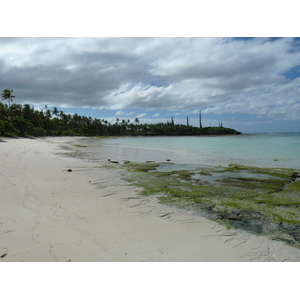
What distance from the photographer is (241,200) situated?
8648mm

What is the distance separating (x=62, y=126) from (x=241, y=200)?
386 feet

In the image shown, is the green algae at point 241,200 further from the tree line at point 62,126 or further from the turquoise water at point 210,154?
the tree line at point 62,126

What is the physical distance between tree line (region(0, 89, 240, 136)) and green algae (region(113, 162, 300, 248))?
49002 millimetres

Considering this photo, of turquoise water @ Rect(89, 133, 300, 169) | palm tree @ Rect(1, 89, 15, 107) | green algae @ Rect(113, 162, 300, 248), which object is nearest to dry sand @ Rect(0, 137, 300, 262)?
green algae @ Rect(113, 162, 300, 248)

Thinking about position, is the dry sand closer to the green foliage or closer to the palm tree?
the green foliage

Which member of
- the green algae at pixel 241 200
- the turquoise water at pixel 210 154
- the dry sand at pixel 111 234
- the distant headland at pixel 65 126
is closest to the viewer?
the dry sand at pixel 111 234

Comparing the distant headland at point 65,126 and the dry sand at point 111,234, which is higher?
the distant headland at point 65,126

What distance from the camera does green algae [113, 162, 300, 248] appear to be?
6211 mm

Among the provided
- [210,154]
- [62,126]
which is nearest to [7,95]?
[62,126]

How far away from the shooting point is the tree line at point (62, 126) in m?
60.9

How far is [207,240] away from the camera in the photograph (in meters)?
5.19

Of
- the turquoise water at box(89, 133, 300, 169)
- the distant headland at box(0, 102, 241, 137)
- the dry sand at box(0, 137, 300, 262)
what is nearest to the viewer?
the dry sand at box(0, 137, 300, 262)

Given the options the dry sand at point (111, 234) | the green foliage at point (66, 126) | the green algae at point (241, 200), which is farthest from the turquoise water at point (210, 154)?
the green foliage at point (66, 126)

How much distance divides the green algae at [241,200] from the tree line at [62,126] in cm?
4900
